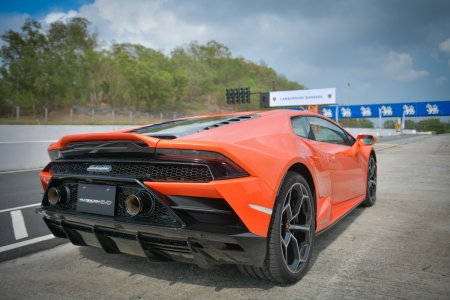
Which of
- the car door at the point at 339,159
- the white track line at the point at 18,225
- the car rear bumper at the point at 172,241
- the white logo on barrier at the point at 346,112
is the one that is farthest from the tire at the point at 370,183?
the white logo on barrier at the point at 346,112

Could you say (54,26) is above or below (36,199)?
above

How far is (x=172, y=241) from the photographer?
217 centimetres

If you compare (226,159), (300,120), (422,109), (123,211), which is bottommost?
(123,211)

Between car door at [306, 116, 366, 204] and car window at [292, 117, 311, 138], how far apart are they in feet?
0.28

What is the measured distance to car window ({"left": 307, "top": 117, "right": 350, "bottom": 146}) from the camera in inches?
137

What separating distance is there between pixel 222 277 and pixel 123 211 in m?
0.89

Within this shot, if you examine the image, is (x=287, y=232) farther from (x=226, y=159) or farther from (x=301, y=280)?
(x=226, y=159)

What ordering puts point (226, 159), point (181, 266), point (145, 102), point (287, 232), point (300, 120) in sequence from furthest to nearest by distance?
point (145, 102)
point (300, 120)
point (181, 266)
point (287, 232)
point (226, 159)

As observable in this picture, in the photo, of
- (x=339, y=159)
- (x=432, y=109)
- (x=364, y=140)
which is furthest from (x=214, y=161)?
(x=432, y=109)

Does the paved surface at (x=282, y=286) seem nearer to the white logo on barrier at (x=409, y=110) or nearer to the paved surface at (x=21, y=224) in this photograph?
the paved surface at (x=21, y=224)

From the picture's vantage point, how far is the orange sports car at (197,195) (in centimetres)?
208

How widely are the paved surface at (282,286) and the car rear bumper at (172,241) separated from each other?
1.04ft

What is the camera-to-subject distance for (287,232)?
250 centimetres

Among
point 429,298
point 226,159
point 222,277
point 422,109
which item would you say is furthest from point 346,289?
point 422,109
